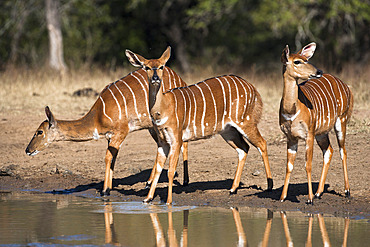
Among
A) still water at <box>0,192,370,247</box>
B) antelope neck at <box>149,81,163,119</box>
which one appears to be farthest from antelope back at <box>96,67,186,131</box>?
still water at <box>0,192,370,247</box>

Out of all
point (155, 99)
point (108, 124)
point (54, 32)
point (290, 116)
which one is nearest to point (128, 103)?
point (108, 124)

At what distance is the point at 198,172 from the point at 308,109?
2149 millimetres

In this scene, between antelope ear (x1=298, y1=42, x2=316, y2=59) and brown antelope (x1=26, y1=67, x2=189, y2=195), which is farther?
brown antelope (x1=26, y1=67, x2=189, y2=195)

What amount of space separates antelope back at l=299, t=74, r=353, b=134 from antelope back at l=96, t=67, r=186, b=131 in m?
1.87

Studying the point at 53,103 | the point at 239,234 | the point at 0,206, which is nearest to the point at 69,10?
the point at 53,103

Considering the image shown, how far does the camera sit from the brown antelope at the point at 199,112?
21.5 ft

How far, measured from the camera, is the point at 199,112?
22.6ft

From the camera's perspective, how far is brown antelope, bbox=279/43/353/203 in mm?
6176

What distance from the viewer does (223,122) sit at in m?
7.07

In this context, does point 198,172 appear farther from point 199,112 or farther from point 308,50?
point 308,50

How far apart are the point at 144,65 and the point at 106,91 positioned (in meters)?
1.28

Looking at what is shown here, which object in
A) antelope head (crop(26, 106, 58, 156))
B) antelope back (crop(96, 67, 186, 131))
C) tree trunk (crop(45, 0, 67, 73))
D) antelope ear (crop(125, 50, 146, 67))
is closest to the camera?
antelope ear (crop(125, 50, 146, 67))

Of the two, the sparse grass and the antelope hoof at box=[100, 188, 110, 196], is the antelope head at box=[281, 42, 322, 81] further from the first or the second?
the sparse grass

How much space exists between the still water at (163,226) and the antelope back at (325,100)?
1.02 m
